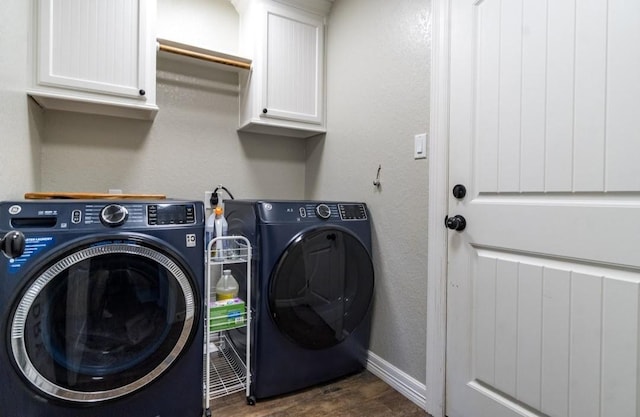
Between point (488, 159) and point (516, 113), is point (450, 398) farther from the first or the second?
point (516, 113)

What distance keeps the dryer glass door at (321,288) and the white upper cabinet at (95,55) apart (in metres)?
1.11

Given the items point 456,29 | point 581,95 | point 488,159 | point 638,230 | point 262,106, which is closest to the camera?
point 638,230

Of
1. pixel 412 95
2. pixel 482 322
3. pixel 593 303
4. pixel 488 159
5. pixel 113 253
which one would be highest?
pixel 412 95

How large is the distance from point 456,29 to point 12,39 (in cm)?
174

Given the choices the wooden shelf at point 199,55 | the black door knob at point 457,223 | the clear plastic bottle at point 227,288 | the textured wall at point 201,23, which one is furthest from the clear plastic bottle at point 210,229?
the black door knob at point 457,223

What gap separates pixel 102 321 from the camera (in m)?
1.14


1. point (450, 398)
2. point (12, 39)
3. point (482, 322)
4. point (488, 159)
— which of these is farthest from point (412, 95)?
point (12, 39)

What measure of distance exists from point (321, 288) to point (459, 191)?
2.51ft

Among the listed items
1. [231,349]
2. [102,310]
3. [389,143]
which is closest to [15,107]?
[102,310]

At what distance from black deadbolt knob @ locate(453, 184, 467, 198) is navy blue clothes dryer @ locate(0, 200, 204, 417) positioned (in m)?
1.04

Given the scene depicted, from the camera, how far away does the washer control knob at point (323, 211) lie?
1579 millimetres

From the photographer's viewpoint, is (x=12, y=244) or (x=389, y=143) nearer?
(x=12, y=244)

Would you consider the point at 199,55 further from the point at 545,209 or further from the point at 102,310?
the point at 545,209

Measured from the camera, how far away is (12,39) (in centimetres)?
123
